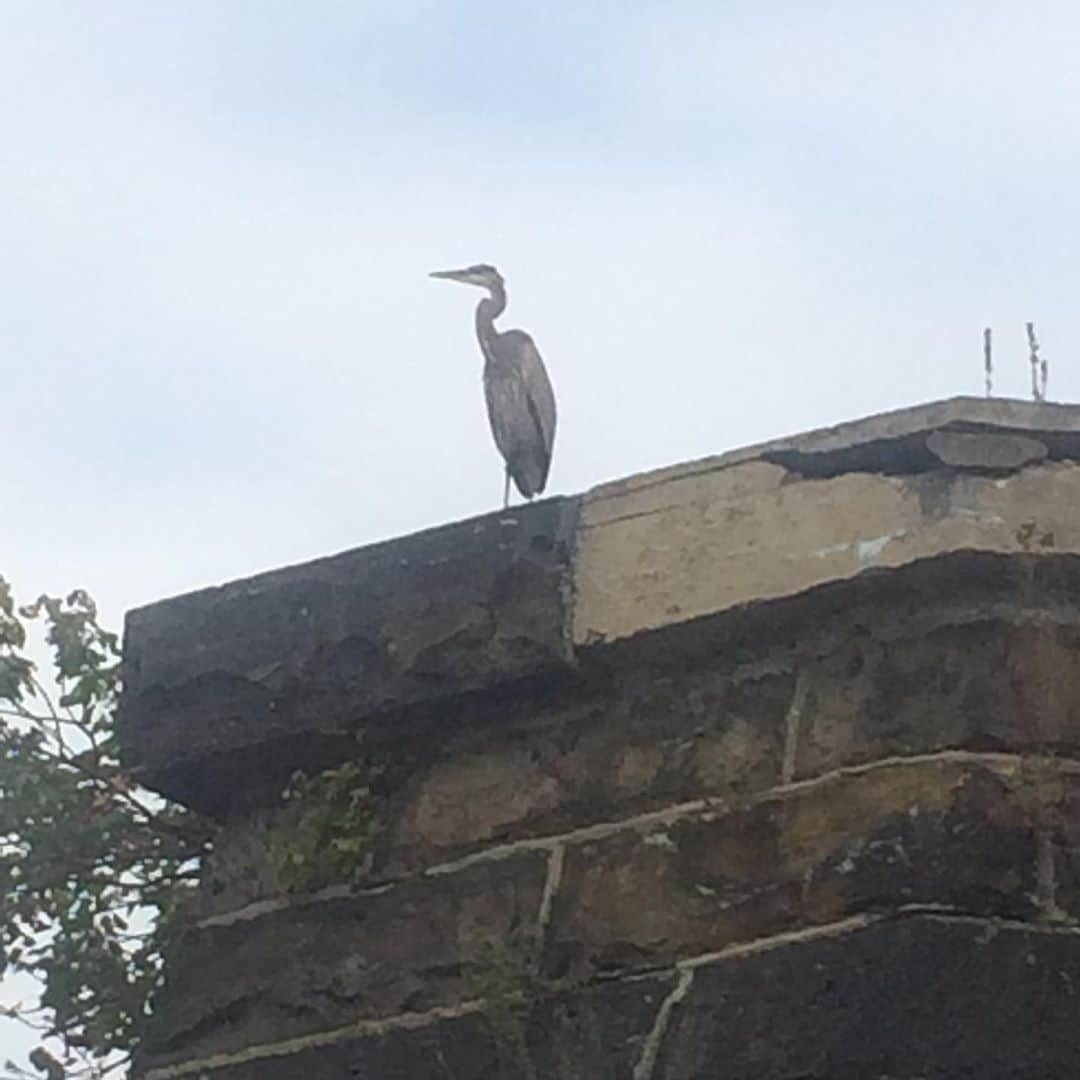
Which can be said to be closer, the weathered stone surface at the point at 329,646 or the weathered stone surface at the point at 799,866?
the weathered stone surface at the point at 799,866

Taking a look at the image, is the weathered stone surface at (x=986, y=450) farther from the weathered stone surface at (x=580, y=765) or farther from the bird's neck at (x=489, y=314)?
the bird's neck at (x=489, y=314)

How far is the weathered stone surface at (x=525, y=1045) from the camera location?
7.64 ft

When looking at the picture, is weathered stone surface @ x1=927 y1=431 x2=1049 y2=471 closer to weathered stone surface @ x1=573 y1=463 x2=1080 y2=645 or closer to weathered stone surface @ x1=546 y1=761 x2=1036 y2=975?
weathered stone surface @ x1=573 y1=463 x2=1080 y2=645

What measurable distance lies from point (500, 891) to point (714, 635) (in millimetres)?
342

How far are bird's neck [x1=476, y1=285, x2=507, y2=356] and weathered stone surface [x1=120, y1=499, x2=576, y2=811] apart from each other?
4265 mm

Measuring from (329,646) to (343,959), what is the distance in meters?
0.34

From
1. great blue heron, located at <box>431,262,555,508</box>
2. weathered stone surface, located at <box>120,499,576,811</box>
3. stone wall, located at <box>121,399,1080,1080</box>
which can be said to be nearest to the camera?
stone wall, located at <box>121,399,1080,1080</box>

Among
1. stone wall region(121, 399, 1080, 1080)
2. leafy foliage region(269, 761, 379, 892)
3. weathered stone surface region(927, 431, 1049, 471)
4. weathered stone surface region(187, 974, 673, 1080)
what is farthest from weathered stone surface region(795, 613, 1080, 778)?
leafy foliage region(269, 761, 379, 892)

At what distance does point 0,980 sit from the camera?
11.5 ft

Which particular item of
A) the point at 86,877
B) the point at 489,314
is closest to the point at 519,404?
the point at 489,314

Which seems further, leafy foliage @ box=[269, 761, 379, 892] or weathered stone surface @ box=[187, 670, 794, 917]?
leafy foliage @ box=[269, 761, 379, 892]

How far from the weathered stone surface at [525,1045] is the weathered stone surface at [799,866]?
1.7 inches

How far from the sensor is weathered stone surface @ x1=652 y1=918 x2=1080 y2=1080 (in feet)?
6.97

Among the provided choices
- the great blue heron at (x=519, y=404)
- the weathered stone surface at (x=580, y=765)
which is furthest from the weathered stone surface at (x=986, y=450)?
the great blue heron at (x=519, y=404)
